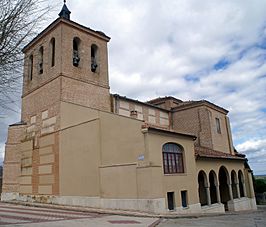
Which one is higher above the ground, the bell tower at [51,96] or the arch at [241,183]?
the bell tower at [51,96]

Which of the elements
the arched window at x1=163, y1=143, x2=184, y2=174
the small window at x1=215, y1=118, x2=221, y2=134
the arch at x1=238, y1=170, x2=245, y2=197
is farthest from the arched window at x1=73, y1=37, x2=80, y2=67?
the arch at x1=238, y1=170, x2=245, y2=197

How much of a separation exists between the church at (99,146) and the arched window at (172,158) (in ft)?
0.19

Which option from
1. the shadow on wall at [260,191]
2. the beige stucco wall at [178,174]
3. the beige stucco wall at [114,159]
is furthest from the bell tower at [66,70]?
the shadow on wall at [260,191]

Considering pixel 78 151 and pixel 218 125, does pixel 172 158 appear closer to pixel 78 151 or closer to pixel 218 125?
pixel 78 151

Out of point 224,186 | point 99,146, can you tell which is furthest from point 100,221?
point 224,186

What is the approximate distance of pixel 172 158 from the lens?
54.8 ft

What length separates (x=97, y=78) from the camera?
2230cm

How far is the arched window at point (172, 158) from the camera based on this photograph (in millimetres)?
16219

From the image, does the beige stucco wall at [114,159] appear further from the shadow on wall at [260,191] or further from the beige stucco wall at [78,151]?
the shadow on wall at [260,191]

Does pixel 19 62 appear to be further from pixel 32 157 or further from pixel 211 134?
pixel 211 134

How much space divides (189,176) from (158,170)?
3436mm

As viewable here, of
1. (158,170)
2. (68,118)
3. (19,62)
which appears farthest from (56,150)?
(19,62)

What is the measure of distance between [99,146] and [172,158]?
4378 mm

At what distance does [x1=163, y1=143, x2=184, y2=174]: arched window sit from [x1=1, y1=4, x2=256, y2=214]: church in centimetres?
6
